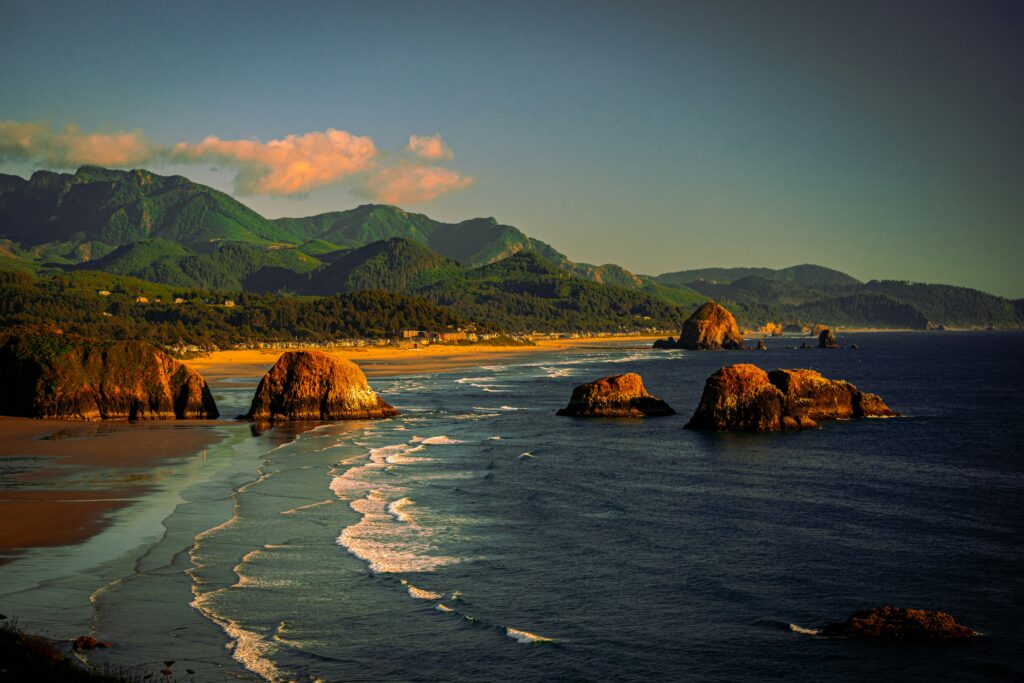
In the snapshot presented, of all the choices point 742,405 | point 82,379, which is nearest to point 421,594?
point 742,405

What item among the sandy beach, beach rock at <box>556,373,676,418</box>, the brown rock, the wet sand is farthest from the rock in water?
the brown rock

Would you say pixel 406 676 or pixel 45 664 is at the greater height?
pixel 45 664

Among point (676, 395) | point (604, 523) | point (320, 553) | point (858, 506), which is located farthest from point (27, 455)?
point (676, 395)

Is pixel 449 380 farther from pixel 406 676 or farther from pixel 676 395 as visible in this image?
pixel 406 676

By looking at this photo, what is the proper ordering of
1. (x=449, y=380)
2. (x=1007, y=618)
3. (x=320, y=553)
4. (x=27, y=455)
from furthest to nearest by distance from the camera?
(x=449, y=380) < (x=27, y=455) < (x=320, y=553) < (x=1007, y=618)

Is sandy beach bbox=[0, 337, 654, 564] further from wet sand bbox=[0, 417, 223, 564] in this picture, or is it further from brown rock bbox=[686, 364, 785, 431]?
brown rock bbox=[686, 364, 785, 431]
